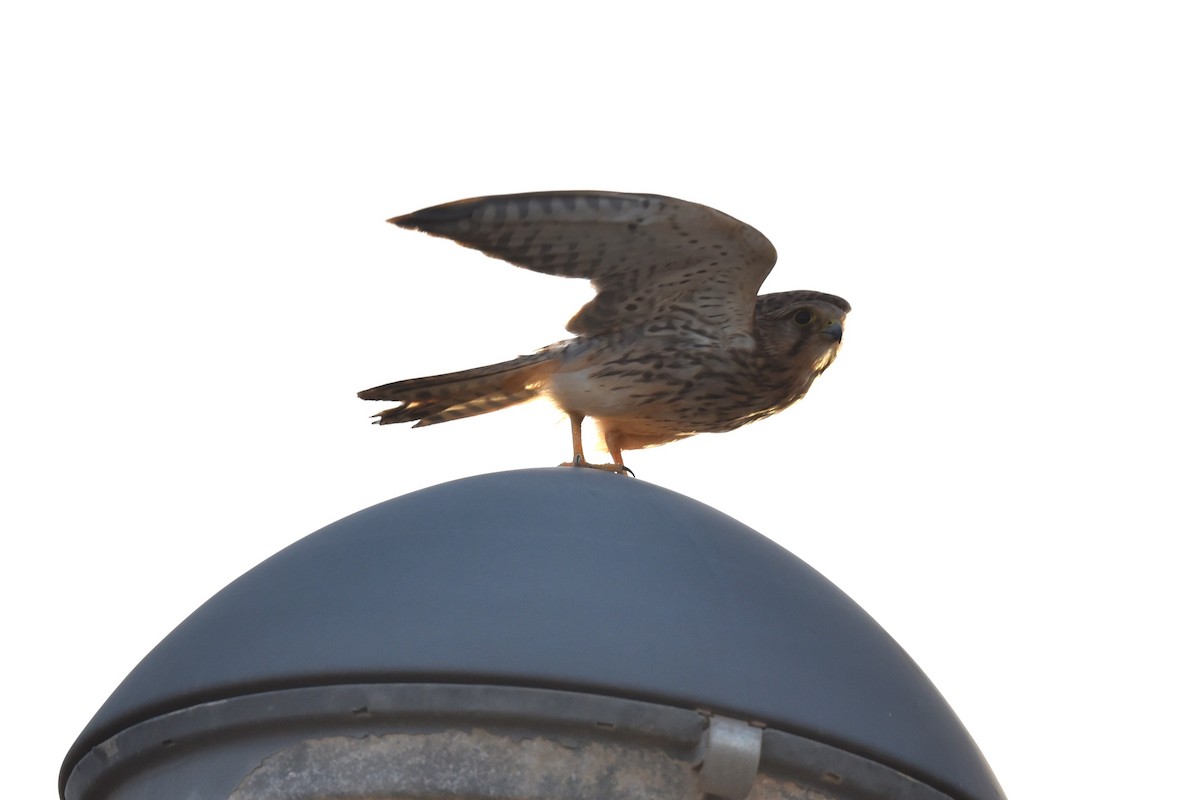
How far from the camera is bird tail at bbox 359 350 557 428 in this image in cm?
478

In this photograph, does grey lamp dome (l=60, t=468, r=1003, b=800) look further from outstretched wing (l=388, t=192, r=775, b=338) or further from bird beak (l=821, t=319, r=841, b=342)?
bird beak (l=821, t=319, r=841, b=342)

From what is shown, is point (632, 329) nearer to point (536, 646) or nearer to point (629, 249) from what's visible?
point (629, 249)

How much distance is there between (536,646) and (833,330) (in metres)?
3.09

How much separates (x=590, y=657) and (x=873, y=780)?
500mm

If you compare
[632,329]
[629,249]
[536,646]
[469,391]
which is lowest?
[536,646]

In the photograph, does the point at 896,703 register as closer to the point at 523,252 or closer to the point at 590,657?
the point at 590,657

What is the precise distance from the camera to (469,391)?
16.0 ft

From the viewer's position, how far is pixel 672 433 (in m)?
5.03

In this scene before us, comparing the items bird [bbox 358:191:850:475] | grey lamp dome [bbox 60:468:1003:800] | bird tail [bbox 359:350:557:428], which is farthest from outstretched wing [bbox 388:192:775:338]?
grey lamp dome [bbox 60:468:1003:800]

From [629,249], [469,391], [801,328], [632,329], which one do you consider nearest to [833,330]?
[801,328]

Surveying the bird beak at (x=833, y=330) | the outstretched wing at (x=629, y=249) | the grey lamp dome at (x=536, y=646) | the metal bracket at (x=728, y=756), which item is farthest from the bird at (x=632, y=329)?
the metal bracket at (x=728, y=756)

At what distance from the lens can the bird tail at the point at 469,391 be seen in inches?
188

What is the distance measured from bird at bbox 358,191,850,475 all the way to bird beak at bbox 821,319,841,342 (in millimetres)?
145

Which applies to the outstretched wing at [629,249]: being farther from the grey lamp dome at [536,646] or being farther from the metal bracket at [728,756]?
the metal bracket at [728,756]
